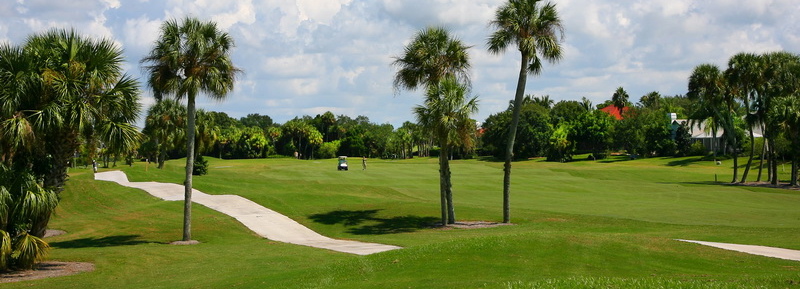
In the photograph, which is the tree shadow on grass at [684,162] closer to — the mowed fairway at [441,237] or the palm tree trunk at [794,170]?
the palm tree trunk at [794,170]

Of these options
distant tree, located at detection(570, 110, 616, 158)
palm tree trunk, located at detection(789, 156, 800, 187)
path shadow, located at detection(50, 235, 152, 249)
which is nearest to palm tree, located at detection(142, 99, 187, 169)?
path shadow, located at detection(50, 235, 152, 249)

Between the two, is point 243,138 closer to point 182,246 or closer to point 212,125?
point 212,125

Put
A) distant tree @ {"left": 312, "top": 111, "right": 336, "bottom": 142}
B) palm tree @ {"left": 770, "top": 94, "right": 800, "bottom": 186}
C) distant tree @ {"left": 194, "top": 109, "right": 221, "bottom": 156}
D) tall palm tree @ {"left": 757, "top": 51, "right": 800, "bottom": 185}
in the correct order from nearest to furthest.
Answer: palm tree @ {"left": 770, "top": 94, "right": 800, "bottom": 186} → tall palm tree @ {"left": 757, "top": 51, "right": 800, "bottom": 185} → distant tree @ {"left": 194, "top": 109, "right": 221, "bottom": 156} → distant tree @ {"left": 312, "top": 111, "right": 336, "bottom": 142}

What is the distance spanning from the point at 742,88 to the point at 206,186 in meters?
57.1

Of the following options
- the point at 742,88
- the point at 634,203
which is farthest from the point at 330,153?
the point at 634,203

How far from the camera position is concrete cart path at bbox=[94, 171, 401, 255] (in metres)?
27.5

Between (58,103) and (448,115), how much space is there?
1848 centimetres

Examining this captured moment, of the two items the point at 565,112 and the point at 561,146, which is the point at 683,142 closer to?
the point at 561,146

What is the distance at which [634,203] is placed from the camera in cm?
4309

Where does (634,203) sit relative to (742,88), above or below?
below

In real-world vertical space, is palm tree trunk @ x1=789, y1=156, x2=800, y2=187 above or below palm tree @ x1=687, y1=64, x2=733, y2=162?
below

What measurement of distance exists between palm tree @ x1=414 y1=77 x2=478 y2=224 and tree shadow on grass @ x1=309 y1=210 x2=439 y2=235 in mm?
2011

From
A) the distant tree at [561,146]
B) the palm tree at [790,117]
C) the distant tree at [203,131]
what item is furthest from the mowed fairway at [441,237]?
the distant tree at [561,146]

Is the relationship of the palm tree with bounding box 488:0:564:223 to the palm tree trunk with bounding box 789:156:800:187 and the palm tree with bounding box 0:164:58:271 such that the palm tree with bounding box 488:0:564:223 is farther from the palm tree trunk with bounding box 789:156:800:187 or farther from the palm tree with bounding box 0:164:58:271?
the palm tree trunk with bounding box 789:156:800:187
